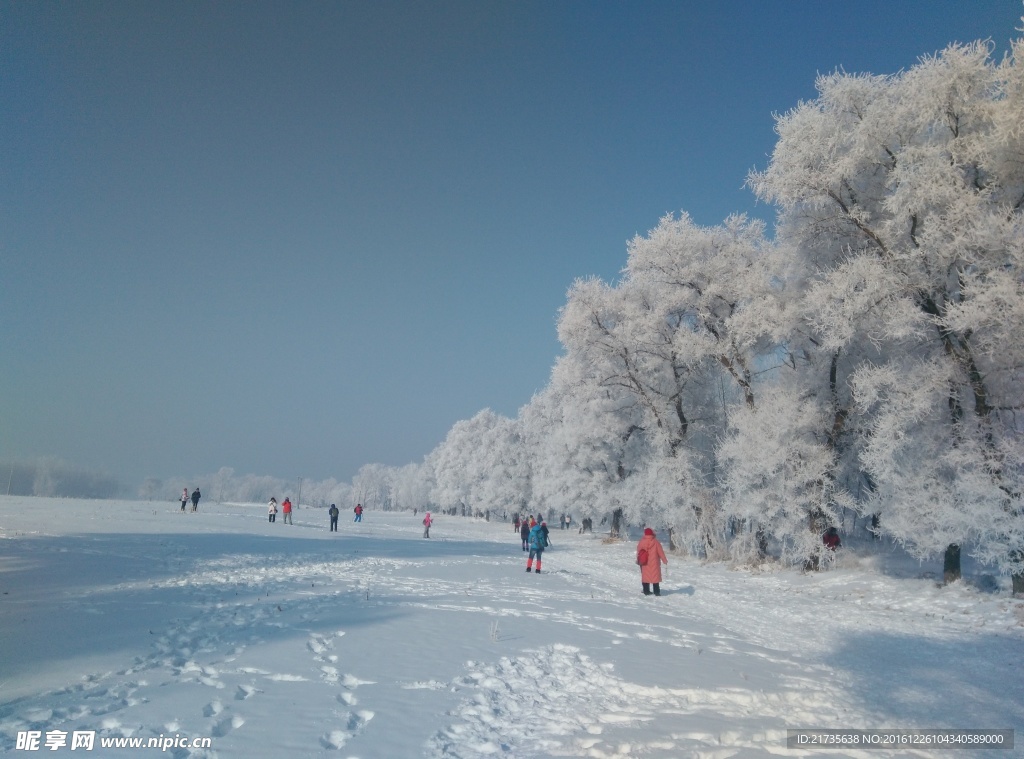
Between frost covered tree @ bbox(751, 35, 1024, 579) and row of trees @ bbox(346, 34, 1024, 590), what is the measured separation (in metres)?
0.06

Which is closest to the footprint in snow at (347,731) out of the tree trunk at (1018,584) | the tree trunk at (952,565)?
the tree trunk at (1018,584)

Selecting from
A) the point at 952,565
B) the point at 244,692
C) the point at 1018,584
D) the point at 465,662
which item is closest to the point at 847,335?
the point at 952,565

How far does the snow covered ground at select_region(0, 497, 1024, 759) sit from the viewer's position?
5953 mm

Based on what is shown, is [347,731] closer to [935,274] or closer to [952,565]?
[952,565]

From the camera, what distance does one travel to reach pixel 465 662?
27.8 feet

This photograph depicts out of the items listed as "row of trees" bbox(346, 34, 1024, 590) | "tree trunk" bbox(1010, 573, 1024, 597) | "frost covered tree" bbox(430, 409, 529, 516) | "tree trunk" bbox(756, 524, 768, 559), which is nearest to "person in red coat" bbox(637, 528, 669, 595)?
"row of trees" bbox(346, 34, 1024, 590)

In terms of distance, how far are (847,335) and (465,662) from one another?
53.3ft

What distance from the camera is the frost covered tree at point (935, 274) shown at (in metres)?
15.7

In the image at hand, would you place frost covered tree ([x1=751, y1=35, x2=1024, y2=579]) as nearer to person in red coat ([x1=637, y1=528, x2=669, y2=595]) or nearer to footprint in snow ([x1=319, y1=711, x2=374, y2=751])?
person in red coat ([x1=637, y1=528, x2=669, y2=595])

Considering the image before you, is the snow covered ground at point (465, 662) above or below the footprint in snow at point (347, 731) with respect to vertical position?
below

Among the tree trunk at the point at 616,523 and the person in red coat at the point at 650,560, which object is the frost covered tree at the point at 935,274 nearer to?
the person in red coat at the point at 650,560

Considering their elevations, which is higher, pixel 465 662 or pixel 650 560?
pixel 650 560

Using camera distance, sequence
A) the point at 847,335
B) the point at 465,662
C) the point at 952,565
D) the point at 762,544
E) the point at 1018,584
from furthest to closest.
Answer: the point at 762,544 → the point at 847,335 → the point at 952,565 → the point at 1018,584 → the point at 465,662

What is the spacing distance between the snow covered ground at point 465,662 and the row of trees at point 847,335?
3.82 meters
